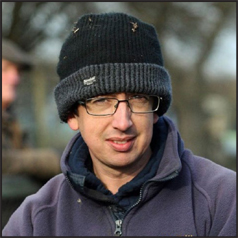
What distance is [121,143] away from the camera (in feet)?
9.13

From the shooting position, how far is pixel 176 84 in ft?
39.7

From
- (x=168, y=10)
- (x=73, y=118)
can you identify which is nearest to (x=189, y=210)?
(x=73, y=118)

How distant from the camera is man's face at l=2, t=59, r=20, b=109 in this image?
651 centimetres

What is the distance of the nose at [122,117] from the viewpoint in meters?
2.71

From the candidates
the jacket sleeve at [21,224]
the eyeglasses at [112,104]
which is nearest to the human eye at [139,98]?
the eyeglasses at [112,104]

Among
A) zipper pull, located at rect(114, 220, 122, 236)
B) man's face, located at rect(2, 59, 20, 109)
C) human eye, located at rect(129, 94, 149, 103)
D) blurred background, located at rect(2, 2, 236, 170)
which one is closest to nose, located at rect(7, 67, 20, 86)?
man's face, located at rect(2, 59, 20, 109)

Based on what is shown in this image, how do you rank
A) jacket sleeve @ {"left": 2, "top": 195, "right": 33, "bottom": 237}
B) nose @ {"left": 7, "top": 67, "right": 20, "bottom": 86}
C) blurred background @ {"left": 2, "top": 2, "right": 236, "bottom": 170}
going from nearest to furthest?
jacket sleeve @ {"left": 2, "top": 195, "right": 33, "bottom": 237}, nose @ {"left": 7, "top": 67, "right": 20, "bottom": 86}, blurred background @ {"left": 2, "top": 2, "right": 236, "bottom": 170}

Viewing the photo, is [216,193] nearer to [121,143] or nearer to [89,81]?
[121,143]

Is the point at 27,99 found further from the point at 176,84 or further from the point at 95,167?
the point at 95,167

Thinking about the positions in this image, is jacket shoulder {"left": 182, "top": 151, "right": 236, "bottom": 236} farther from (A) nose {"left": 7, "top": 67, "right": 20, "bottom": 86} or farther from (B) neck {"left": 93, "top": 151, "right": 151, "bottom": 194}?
(A) nose {"left": 7, "top": 67, "right": 20, "bottom": 86}

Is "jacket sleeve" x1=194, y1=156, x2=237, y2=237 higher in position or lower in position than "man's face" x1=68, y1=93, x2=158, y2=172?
lower

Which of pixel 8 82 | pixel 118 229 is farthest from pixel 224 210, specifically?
pixel 8 82

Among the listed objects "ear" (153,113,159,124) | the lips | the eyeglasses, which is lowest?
the lips

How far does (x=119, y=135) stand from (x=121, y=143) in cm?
5
